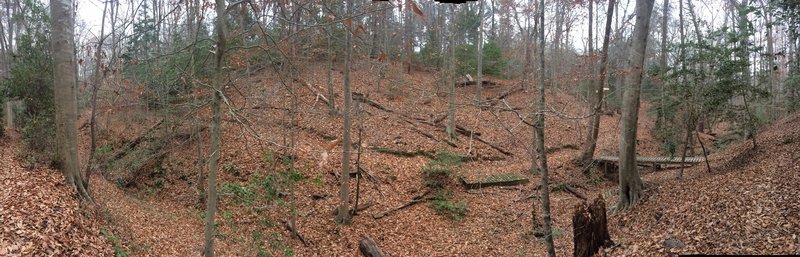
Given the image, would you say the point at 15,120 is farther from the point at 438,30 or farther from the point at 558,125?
the point at 558,125

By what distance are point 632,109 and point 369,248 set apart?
6398mm

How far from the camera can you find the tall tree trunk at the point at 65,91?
25.2 feet

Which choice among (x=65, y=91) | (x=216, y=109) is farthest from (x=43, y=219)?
(x=216, y=109)

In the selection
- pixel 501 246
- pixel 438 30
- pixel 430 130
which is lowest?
pixel 501 246

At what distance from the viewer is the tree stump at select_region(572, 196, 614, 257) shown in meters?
6.80

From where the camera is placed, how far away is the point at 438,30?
26.1 m

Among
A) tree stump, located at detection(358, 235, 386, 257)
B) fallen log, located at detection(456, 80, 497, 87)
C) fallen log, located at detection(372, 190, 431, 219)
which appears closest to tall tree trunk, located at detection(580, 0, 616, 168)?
fallen log, located at detection(372, 190, 431, 219)

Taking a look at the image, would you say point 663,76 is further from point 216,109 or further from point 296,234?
Result: point 216,109

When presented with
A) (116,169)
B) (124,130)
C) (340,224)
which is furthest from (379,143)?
(124,130)

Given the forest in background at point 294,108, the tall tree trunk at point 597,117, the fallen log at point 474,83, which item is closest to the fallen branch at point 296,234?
the forest in background at point 294,108

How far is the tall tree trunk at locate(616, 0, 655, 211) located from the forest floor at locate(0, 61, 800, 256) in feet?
1.32

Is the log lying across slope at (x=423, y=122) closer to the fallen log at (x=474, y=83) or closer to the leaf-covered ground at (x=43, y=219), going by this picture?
the fallen log at (x=474, y=83)

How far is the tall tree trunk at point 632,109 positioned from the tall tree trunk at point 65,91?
10403mm

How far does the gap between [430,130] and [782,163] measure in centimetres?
1209
